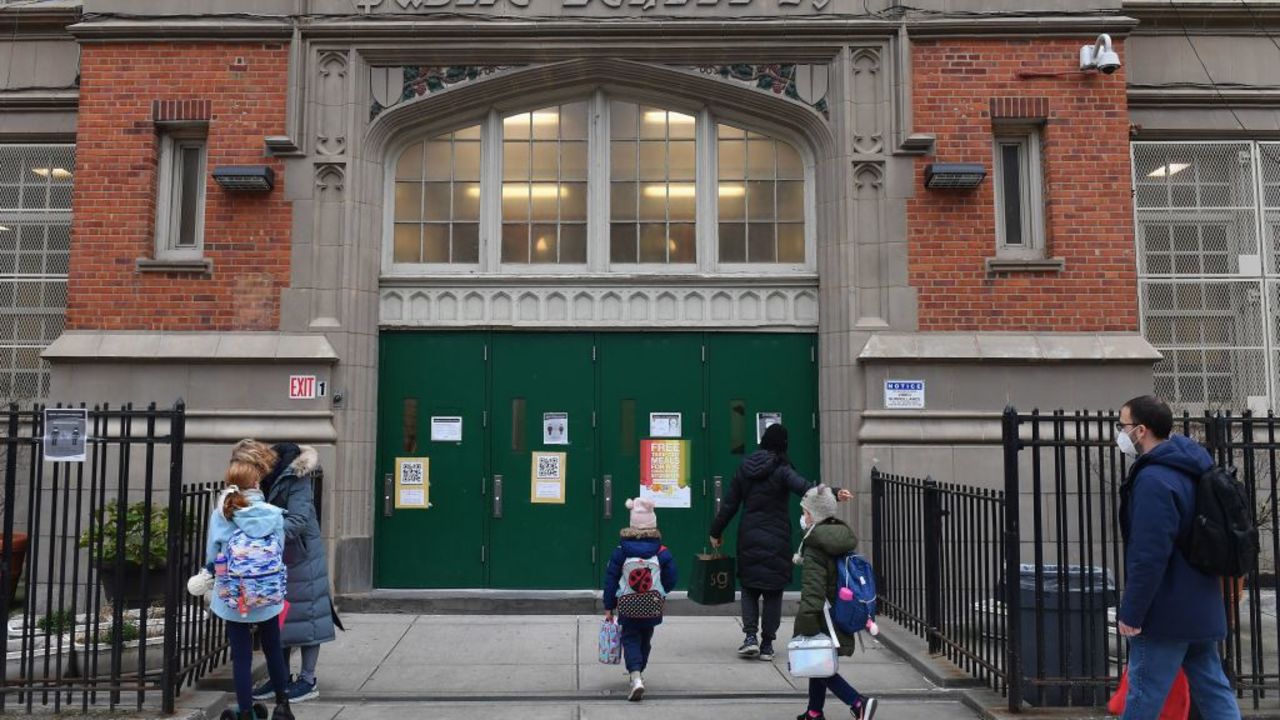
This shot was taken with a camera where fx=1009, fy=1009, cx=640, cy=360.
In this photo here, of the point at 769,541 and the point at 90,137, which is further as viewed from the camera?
the point at 90,137

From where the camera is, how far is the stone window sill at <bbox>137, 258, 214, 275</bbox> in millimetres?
10281

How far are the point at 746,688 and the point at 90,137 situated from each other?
340 inches

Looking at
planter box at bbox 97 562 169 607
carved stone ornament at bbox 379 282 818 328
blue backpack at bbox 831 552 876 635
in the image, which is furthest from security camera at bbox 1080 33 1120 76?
planter box at bbox 97 562 169 607

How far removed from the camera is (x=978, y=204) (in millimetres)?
10352

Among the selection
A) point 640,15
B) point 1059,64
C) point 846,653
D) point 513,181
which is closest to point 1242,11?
point 1059,64

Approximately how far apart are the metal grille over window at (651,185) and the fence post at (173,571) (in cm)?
558

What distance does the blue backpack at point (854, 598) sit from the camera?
6.04m

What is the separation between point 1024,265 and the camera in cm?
1023

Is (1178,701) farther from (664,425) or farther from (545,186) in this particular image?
(545,186)

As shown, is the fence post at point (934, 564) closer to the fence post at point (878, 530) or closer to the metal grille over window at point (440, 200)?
the fence post at point (878, 530)

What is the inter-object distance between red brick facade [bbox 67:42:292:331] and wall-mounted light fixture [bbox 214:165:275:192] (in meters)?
0.13

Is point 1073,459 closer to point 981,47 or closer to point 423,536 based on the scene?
point 981,47

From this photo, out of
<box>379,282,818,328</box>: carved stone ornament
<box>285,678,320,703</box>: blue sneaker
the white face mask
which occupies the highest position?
<box>379,282,818,328</box>: carved stone ornament

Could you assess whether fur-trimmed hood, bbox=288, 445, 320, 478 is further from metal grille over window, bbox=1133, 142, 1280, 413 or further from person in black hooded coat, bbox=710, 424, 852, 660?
metal grille over window, bbox=1133, 142, 1280, 413
